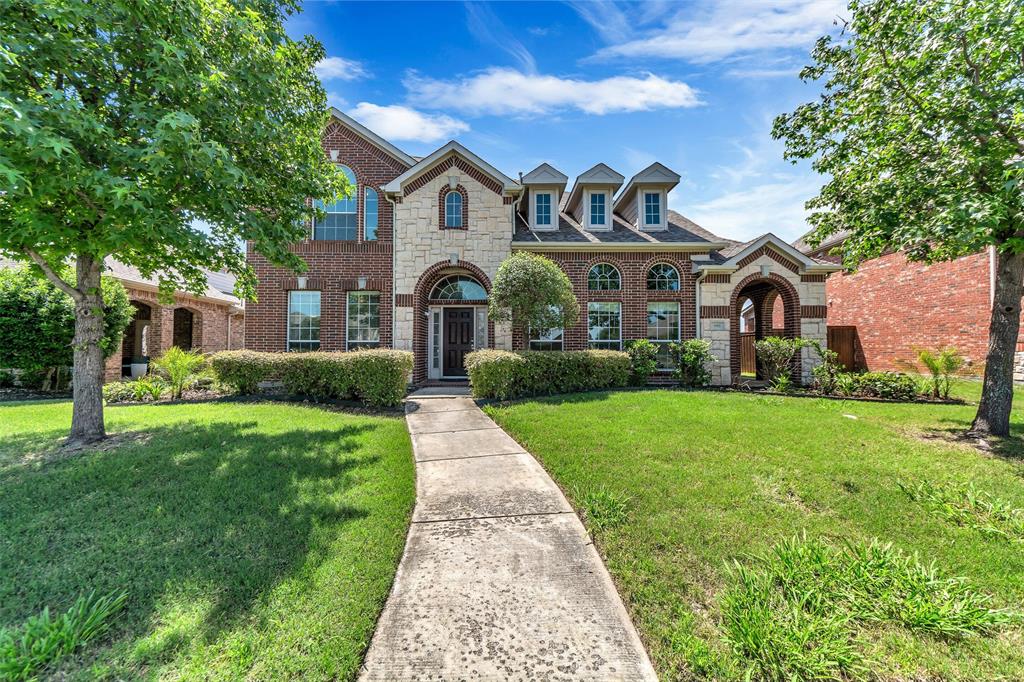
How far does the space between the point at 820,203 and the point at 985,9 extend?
123 inches

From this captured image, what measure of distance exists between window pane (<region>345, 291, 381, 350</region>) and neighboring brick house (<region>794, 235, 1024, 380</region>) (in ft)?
40.9

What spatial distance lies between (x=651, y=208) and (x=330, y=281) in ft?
35.9

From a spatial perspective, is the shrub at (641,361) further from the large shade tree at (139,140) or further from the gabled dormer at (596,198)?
the large shade tree at (139,140)

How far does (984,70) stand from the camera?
19.2ft

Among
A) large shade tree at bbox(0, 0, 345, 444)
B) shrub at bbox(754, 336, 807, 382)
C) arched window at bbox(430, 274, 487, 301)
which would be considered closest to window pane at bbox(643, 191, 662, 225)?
shrub at bbox(754, 336, 807, 382)

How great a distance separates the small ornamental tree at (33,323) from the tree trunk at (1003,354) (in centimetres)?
1850

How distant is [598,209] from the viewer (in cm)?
1364

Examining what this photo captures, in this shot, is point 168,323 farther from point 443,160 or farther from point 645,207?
point 645,207

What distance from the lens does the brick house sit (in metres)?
12.2

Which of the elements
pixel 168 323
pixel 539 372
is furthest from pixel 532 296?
pixel 168 323

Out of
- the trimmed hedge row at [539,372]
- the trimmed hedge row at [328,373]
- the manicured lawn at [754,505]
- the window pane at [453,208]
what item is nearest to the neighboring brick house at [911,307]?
the trimmed hedge row at [539,372]

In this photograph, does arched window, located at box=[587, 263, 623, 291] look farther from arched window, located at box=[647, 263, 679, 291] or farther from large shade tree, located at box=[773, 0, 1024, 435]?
large shade tree, located at box=[773, 0, 1024, 435]

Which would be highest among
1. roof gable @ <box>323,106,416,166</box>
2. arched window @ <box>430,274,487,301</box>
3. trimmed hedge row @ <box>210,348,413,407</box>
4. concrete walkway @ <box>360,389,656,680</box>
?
roof gable @ <box>323,106,416,166</box>

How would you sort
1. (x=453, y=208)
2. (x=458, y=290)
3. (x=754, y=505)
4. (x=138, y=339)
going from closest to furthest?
1. (x=754, y=505)
2. (x=453, y=208)
3. (x=458, y=290)
4. (x=138, y=339)
